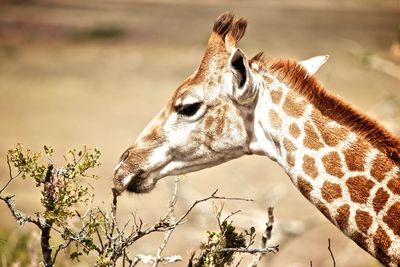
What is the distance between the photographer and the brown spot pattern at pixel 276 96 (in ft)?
17.6

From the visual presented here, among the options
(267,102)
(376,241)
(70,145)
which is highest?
(70,145)

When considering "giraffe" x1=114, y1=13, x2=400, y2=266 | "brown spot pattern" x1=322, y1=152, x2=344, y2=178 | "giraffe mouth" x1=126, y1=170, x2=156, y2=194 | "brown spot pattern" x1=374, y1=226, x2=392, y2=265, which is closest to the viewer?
"brown spot pattern" x1=374, y1=226, x2=392, y2=265

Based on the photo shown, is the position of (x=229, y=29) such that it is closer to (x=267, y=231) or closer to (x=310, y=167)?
(x=310, y=167)

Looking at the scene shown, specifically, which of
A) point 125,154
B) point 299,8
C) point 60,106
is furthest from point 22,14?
point 125,154

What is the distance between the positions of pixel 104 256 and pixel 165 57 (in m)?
23.8

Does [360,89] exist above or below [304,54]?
below

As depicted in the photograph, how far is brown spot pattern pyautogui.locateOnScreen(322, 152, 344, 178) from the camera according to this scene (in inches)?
201

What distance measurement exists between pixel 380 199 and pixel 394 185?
119 mm

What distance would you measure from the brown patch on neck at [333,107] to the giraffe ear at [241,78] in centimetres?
25

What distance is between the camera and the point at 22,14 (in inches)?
1400

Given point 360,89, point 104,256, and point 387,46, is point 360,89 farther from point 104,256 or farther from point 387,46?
point 104,256

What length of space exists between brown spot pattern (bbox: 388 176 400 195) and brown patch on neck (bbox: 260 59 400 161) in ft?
0.44

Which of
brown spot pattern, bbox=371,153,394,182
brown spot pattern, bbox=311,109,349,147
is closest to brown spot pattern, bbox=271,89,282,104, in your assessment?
brown spot pattern, bbox=311,109,349,147

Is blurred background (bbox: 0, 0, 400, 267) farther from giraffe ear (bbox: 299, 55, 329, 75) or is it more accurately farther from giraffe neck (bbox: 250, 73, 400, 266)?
giraffe ear (bbox: 299, 55, 329, 75)
